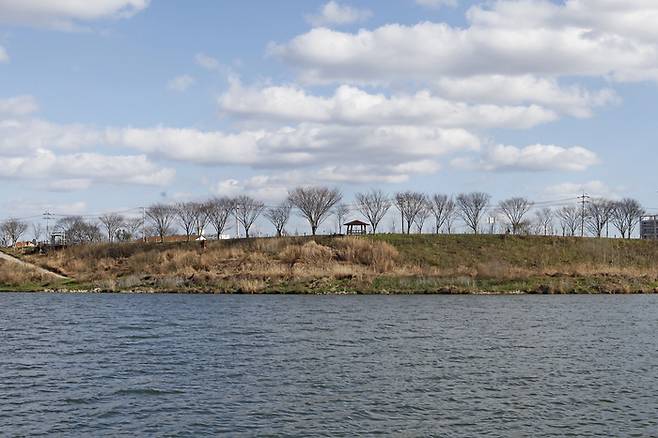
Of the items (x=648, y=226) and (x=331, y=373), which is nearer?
(x=331, y=373)

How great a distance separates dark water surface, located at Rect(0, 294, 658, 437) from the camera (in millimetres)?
22672

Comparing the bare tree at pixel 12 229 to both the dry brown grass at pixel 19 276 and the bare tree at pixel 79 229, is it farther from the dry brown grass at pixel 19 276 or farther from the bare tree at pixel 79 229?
the dry brown grass at pixel 19 276

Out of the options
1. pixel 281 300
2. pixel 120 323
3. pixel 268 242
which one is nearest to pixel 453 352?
pixel 120 323

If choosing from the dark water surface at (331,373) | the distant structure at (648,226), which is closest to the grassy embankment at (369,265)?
the dark water surface at (331,373)

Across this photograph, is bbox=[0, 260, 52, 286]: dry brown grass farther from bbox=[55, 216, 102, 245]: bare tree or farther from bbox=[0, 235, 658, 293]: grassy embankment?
bbox=[55, 216, 102, 245]: bare tree

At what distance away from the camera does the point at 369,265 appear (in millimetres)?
95000

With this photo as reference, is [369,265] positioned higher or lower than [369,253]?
lower

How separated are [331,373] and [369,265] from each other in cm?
6468

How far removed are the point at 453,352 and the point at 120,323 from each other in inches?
960

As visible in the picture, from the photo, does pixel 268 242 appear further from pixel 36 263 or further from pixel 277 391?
pixel 277 391

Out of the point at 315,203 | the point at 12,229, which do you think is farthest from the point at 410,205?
the point at 12,229

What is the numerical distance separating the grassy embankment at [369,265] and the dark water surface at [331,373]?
76.9 feet

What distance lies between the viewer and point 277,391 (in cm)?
2706

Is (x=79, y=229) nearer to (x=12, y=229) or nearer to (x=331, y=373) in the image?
(x=12, y=229)
